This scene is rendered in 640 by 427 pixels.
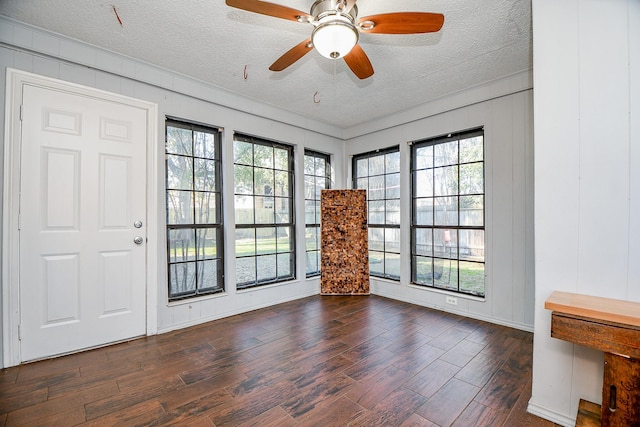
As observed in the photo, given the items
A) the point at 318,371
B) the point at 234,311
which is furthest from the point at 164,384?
the point at 234,311

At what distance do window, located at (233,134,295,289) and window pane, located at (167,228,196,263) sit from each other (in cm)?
57

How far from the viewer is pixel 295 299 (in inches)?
164

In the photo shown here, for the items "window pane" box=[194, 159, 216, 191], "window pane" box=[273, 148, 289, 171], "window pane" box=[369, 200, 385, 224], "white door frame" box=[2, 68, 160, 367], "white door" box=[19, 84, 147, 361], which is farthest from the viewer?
"window pane" box=[369, 200, 385, 224]

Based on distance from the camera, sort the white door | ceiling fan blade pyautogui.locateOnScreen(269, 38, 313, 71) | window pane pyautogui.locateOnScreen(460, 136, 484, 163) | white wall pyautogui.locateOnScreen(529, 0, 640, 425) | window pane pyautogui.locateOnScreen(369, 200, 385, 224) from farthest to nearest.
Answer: window pane pyautogui.locateOnScreen(369, 200, 385, 224) < window pane pyautogui.locateOnScreen(460, 136, 484, 163) < the white door < ceiling fan blade pyautogui.locateOnScreen(269, 38, 313, 71) < white wall pyautogui.locateOnScreen(529, 0, 640, 425)

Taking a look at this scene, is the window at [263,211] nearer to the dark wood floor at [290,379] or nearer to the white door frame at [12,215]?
the dark wood floor at [290,379]

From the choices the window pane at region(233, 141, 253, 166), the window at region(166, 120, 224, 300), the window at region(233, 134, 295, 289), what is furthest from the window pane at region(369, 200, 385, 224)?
the window at region(166, 120, 224, 300)

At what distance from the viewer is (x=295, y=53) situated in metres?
2.06

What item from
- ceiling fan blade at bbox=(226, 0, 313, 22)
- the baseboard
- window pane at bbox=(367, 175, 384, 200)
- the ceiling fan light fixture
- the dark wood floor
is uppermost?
ceiling fan blade at bbox=(226, 0, 313, 22)

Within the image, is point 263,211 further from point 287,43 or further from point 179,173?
point 287,43

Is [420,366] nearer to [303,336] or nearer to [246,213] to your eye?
[303,336]

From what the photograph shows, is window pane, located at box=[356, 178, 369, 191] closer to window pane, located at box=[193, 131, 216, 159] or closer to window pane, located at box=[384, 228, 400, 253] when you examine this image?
window pane, located at box=[384, 228, 400, 253]

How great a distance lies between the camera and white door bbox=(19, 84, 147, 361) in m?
2.36

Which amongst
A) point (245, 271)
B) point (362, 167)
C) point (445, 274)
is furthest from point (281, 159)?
point (445, 274)

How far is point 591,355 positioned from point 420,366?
1.11 meters
